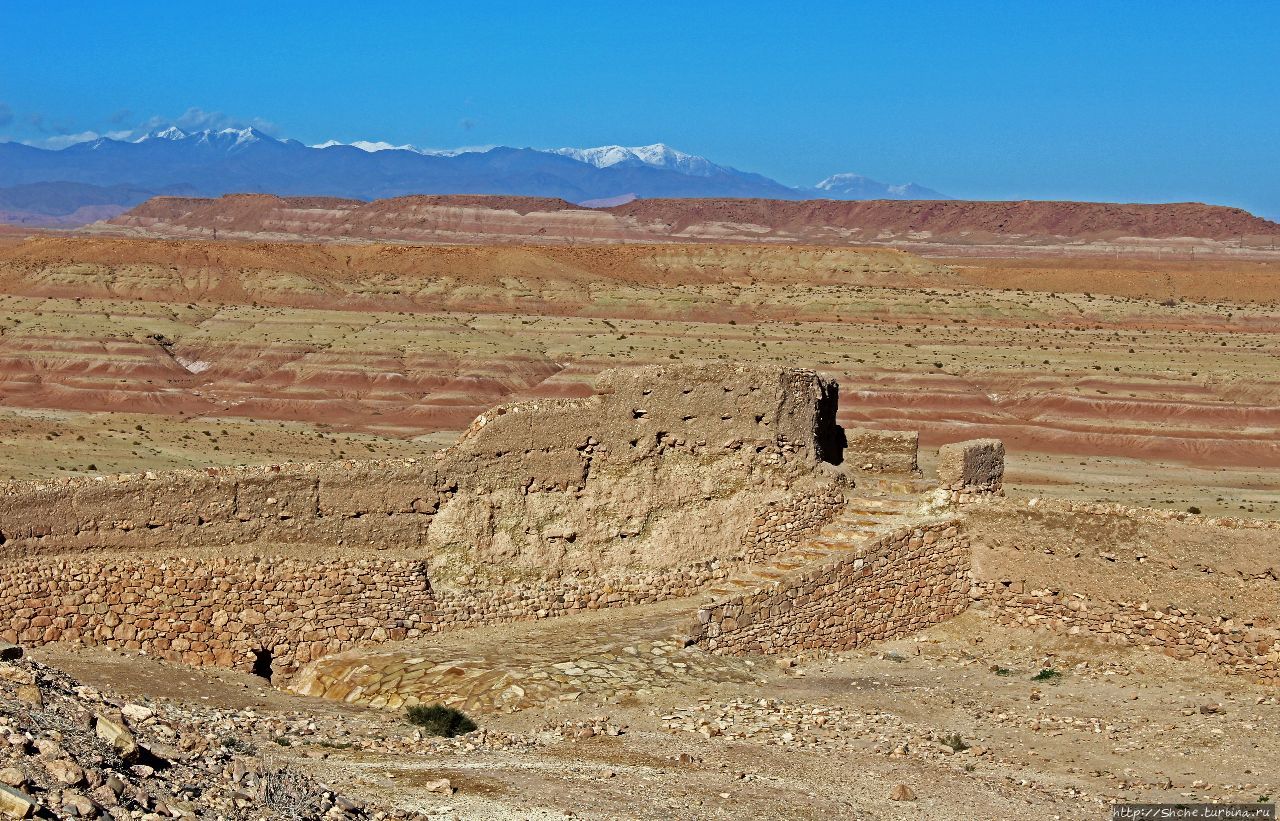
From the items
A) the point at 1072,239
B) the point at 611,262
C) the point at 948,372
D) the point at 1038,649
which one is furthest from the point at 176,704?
the point at 1072,239

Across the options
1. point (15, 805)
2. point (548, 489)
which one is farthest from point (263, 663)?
point (15, 805)

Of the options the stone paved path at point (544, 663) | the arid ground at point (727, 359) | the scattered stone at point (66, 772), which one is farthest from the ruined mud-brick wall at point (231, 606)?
the scattered stone at point (66, 772)

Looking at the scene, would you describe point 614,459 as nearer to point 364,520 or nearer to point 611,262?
point 364,520

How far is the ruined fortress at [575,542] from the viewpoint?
14.8m

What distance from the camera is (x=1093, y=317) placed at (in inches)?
3233

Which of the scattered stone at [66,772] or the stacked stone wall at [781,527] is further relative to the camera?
the stacked stone wall at [781,527]

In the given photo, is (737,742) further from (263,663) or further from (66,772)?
(66,772)

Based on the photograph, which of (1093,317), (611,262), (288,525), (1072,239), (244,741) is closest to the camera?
(244,741)

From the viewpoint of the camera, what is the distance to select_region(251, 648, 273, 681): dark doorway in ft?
49.1

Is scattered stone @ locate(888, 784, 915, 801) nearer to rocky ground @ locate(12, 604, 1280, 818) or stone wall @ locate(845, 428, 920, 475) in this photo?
rocky ground @ locate(12, 604, 1280, 818)

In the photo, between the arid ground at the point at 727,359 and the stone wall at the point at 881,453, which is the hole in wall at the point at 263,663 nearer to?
the arid ground at the point at 727,359

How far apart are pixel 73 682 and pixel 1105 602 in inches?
432

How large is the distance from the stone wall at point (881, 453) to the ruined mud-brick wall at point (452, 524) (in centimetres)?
71

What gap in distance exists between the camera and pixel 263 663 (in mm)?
15117
